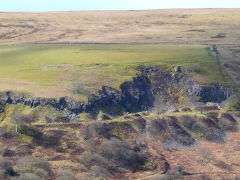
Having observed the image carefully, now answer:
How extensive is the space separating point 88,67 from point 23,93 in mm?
38014

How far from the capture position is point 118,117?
431 feet

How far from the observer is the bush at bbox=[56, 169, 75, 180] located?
295 feet

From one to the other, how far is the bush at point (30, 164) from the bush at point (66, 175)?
12.0ft

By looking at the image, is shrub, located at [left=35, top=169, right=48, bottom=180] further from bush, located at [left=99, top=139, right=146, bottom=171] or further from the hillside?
bush, located at [left=99, top=139, right=146, bottom=171]

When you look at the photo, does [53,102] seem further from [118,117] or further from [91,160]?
[91,160]

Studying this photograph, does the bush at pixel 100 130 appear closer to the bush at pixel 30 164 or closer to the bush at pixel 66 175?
the bush at pixel 66 175

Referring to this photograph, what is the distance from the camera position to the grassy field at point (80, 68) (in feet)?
466

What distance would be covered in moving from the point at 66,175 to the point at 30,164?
9.34m

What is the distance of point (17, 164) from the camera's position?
93.3 m

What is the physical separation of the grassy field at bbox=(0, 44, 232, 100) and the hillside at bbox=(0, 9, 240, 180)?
16.4 inches

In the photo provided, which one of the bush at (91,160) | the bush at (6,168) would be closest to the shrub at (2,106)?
the bush at (91,160)

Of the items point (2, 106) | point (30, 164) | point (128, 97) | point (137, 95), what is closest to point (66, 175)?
point (30, 164)

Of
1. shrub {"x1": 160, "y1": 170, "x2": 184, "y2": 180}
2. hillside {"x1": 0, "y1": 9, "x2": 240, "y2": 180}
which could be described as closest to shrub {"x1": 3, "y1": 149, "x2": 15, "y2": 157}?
hillside {"x1": 0, "y1": 9, "x2": 240, "y2": 180}

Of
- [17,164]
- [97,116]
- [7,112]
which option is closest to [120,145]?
[97,116]
